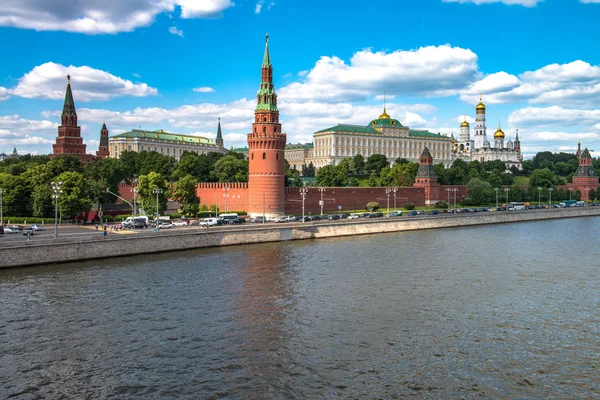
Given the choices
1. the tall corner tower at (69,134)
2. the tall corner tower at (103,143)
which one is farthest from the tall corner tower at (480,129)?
the tall corner tower at (69,134)

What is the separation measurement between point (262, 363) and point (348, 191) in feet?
194

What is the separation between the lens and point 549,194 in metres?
106

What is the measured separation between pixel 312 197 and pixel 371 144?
77497mm

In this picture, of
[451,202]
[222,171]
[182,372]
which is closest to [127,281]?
[182,372]

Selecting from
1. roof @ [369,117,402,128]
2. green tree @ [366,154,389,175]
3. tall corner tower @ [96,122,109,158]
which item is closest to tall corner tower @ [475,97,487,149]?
roof @ [369,117,402,128]

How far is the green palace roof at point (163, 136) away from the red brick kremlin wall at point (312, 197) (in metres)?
70.9

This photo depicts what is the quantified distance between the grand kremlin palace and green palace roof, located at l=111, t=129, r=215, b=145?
25.9 m

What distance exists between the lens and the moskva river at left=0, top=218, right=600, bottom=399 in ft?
56.8

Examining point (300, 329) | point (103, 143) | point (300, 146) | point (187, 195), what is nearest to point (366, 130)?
point (300, 146)

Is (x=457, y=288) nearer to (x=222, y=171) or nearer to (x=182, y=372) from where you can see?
(x=182, y=372)

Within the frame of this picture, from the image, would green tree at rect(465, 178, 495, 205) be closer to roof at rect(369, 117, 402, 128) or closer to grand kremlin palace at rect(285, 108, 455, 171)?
grand kremlin palace at rect(285, 108, 455, 171)

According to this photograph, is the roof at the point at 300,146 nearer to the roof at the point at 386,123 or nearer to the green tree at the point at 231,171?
the roof at the point at 386,123

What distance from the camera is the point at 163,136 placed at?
15300cm

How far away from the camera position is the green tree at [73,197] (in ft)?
169
